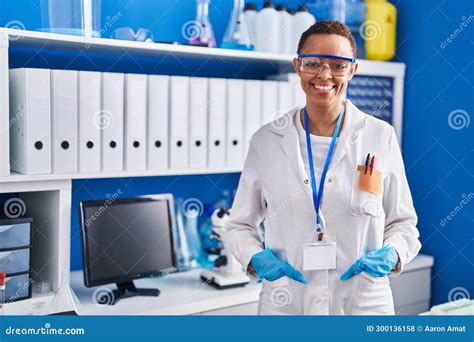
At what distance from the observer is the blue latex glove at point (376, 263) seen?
3.99 ft

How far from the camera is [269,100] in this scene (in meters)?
2.02

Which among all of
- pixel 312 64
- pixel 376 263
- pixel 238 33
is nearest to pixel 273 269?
pixel 376 263

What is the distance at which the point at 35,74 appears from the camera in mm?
1544

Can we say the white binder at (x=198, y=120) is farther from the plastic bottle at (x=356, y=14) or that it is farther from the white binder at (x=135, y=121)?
the plastic bottle at (x=356, y=14)

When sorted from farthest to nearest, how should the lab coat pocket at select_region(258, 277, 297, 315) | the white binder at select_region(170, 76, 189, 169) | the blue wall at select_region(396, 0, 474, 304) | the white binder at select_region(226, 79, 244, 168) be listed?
the blue wall at select_region(396, 0, 474, 304) < the white binder at select_region(226, 79, 244, 168) < the white binder at select_region(170, 76, 189, 169) < the lab coat pocket at select_region(258, 277, 297, 315)

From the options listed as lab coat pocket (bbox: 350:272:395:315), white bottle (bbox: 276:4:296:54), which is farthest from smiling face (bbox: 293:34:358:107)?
white bottle (bbox: 276:4:296:54)

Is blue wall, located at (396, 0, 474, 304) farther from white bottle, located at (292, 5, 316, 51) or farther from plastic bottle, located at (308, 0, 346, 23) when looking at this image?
white bottle, located at (292, 5, 316, 51)

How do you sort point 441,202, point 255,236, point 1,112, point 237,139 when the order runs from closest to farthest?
point 255,236
point 1,112
point 237,139
point 441,202

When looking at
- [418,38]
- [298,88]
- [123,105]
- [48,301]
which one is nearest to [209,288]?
[48,301]

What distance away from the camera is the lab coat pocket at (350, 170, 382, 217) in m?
1.22

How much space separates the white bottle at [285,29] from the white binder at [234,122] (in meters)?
0.28

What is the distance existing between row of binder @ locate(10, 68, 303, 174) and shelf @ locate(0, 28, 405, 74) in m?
0.09
